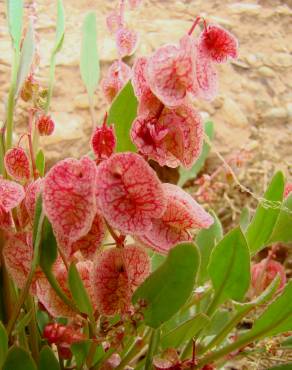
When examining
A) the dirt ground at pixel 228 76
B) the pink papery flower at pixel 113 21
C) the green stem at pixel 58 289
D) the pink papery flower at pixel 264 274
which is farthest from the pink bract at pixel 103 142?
the dirt ground at pixel 228 76

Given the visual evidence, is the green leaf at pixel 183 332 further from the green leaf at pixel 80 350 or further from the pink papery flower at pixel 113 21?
the pink papery flower at pixel 113 21

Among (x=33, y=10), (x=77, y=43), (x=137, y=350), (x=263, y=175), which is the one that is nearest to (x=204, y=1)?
(x=77, y=43)

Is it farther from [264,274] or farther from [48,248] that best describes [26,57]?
[264,274]

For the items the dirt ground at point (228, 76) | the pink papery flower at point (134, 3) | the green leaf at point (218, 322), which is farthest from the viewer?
the dirt ground at point (228, 76)

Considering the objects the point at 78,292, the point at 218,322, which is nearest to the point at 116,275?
the point at 78,292

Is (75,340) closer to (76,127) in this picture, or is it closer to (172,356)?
(172,356)
